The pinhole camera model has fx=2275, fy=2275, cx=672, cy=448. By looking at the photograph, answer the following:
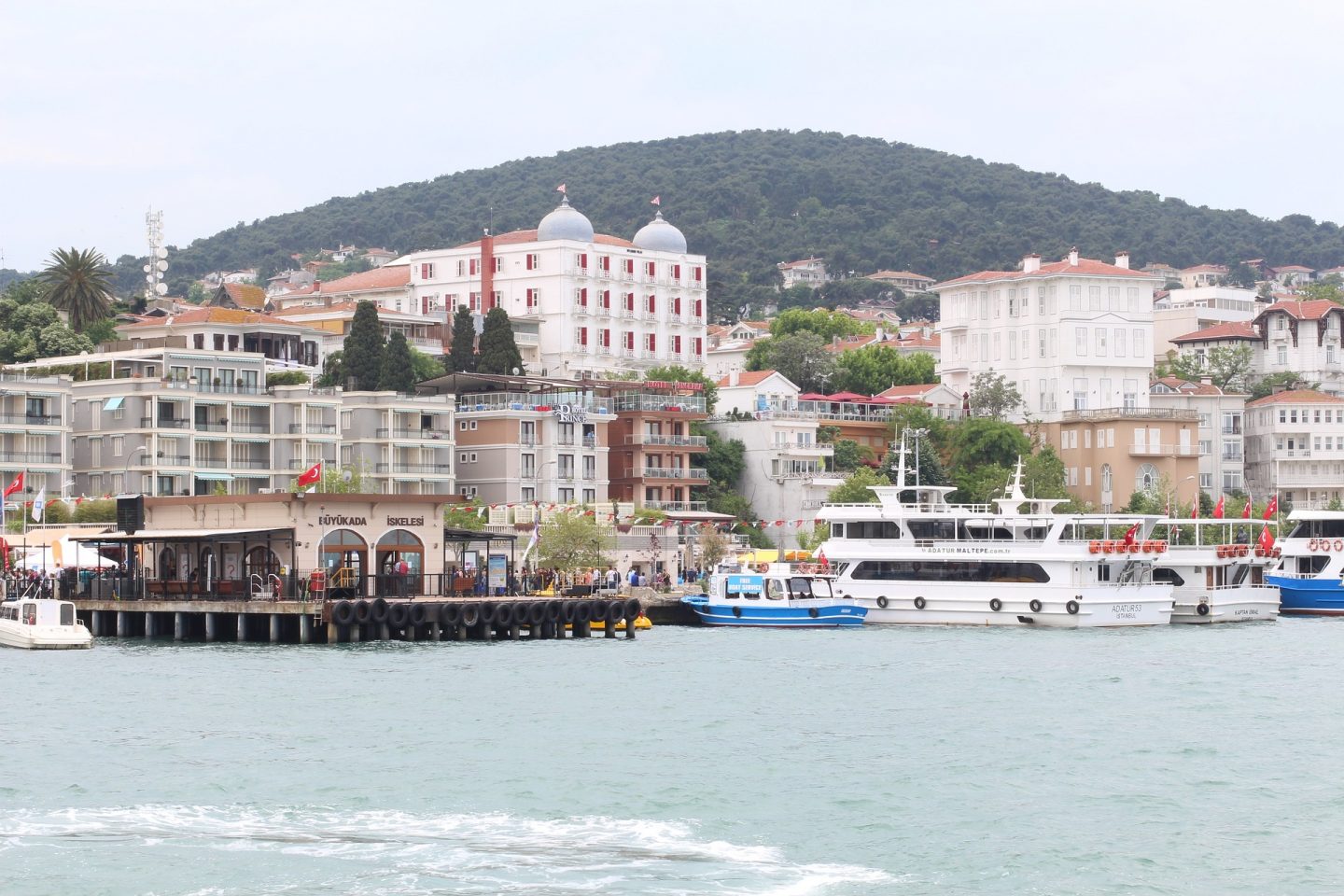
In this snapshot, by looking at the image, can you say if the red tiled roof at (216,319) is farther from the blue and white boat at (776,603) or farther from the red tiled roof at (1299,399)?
the red tiled roof at (1299,399)

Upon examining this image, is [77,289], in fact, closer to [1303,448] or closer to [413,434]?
[413,434]

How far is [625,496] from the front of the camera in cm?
10250

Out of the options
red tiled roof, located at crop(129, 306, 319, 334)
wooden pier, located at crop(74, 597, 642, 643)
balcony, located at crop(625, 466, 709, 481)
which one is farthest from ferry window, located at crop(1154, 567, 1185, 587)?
red tiled roof, located at crop(129, 306, 319, 334)

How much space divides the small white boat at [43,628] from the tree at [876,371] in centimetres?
7704

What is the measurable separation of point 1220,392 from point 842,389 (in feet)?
68.8

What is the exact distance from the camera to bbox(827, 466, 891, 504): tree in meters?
95.9

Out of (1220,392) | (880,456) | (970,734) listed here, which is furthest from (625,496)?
(970,734)

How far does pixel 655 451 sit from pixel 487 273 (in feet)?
93.3

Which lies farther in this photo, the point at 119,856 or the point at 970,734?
the point at 970,734

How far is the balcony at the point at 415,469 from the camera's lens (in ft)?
310

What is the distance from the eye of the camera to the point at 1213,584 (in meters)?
75.1

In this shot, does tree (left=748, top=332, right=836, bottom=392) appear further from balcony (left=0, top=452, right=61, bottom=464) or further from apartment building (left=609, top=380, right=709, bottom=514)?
balcony (left=0, top=452, right=61, bottom=464)

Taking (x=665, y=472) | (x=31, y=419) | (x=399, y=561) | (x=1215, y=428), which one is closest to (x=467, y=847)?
(x=399, y=561)

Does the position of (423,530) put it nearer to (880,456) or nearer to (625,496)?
(625,496)
